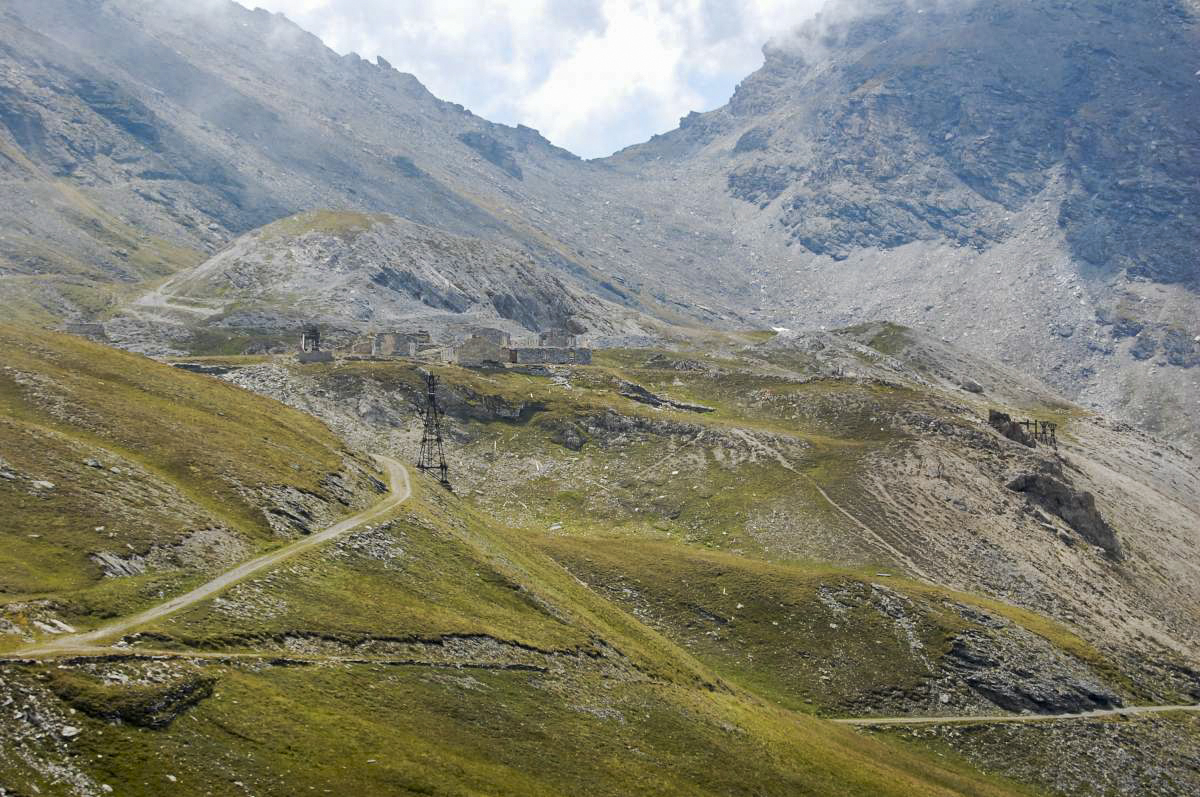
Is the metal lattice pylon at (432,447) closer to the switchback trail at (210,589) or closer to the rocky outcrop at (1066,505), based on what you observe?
the switchback trail at (210,589)

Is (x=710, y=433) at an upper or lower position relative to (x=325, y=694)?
upper

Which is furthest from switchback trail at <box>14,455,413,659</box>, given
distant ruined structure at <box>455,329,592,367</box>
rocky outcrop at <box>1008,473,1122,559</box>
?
rocky outcrop at <box>1008,473,1122,559</box>

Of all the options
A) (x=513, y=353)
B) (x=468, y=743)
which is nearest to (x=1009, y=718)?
(x=468, y=743)

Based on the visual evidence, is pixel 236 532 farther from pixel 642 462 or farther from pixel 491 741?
pixel 642 462

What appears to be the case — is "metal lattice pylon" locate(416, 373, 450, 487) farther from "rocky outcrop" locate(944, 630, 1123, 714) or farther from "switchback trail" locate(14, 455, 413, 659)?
"rocky outcrop" locate(944, 630, 1123, 714)

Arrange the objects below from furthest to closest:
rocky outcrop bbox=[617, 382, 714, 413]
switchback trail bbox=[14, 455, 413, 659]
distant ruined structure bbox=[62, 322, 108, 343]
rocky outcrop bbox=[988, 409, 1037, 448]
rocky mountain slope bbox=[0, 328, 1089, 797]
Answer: distant ruined structure bbox=[62, 322, 108, 343] < rocky outcrop bbox=[988, 409, 1037, 448] < rocky outcrop bbox=[617, 382, 714, 413] < switchback trail bbox=[14, 455, 413, 659] < rocky mountain slope bbox=[0, 328, 1089, 797]

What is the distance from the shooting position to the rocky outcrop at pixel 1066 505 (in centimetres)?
13188

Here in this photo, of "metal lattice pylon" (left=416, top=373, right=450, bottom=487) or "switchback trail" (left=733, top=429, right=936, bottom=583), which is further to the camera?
"metal lattice pylon" (left=416, top=373, right=450, bottom=487)

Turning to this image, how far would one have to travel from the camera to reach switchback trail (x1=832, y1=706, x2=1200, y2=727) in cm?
8412

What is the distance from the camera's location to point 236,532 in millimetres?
60625

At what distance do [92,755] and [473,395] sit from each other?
4221 inches

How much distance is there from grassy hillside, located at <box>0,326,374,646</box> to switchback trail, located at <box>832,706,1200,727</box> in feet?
153

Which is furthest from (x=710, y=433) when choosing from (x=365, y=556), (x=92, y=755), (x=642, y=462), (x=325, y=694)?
(x=92, y=755)

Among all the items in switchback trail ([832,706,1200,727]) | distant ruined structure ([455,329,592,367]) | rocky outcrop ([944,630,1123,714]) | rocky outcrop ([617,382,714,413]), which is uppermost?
distant ruined structure ([455,329,592,367])
